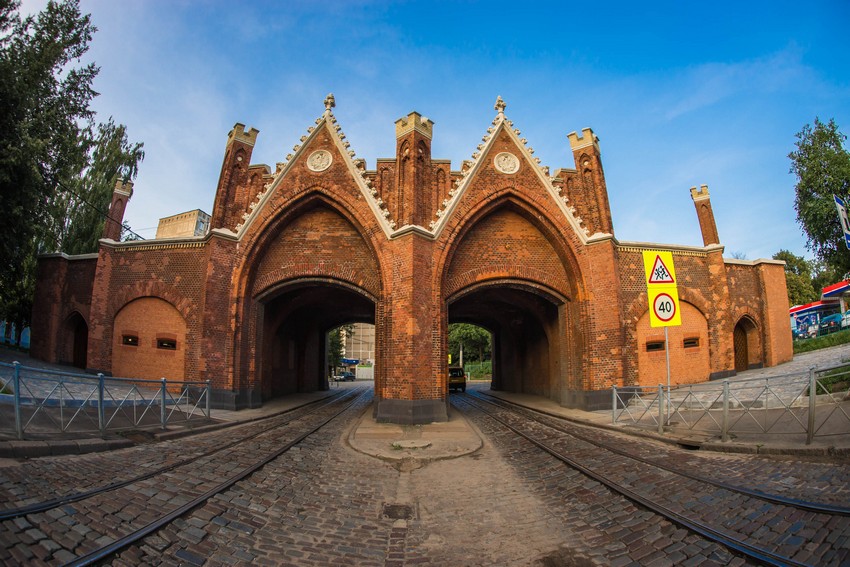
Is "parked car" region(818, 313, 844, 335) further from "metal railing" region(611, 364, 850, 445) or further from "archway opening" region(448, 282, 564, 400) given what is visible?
"metal railing" region(611, 364, 850, 445)

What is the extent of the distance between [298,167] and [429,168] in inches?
194

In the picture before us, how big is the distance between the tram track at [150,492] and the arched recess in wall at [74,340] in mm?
14272

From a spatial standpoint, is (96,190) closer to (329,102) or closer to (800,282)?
(329,102)

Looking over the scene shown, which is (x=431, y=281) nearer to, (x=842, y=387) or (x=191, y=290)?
(x=191, y=290)

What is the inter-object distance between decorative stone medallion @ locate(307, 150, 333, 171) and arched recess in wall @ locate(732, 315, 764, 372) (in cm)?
1857

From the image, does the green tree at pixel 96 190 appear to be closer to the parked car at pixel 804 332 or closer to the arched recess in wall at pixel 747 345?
the arched recess in wall at pixel 747 345

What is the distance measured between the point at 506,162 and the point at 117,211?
53.5 feet

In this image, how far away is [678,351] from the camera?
16219 millimetres

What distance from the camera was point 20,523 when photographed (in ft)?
11.9

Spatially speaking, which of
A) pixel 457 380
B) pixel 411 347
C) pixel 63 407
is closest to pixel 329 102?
pixel 411 347

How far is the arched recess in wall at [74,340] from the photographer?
693 inches

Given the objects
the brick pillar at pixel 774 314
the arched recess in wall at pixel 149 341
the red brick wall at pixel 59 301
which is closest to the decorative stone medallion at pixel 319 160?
the arched recess in wall at pixel 149 341

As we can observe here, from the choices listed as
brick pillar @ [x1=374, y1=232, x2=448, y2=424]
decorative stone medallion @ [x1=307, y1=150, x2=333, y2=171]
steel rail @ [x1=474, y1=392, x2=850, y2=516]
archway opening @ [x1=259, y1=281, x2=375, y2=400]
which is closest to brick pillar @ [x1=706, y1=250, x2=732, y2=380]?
steel rail @ [x1=474, y1=392, x2=850, y2=516]

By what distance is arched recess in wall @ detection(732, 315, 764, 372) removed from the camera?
18188 millimetres
